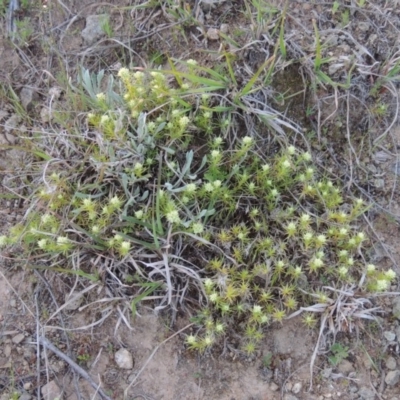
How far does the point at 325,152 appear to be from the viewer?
9.99ft

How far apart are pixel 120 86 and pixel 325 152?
4.04 feet

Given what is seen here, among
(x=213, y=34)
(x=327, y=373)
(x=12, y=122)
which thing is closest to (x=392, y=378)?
(x=327, y=373)

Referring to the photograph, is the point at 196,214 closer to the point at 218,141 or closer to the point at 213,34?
the point at 218,141

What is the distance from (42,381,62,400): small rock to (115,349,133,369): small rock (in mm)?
317

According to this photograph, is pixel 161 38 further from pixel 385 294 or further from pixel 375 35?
pixel 385 294

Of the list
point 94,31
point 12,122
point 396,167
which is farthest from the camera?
point 94,31

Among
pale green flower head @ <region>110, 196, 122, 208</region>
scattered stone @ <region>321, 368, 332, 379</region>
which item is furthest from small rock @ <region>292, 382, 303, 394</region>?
pale green flower head @ <region>110, 196, 122, 208</region>

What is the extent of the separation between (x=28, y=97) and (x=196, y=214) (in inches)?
52.6

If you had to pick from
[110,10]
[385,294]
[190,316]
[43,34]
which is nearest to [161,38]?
[110,10]

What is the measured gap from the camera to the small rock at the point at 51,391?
2609mm

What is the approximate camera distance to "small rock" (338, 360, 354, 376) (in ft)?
8.70

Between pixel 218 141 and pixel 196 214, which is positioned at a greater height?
pixel 218 141

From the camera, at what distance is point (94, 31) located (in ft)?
10.9

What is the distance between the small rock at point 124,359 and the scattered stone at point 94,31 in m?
1.90
